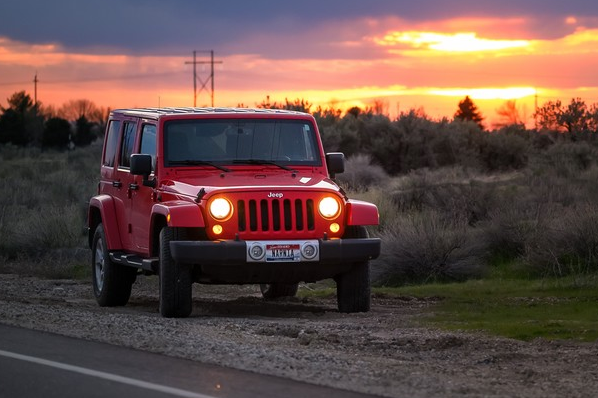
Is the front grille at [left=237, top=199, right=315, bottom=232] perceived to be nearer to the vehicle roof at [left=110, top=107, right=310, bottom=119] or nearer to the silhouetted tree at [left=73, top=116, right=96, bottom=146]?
the vehicle roof at [left=110, top=107, right=310, bottom=119]

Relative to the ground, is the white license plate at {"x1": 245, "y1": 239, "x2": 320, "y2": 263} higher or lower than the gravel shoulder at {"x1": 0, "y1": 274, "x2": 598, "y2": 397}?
higher

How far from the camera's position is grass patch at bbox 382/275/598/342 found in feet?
44.5

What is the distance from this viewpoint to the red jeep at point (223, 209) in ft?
45.6

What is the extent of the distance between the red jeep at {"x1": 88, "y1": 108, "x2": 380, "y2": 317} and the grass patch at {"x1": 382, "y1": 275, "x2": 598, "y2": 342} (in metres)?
1.39

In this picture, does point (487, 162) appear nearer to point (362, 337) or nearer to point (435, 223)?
point (435, 223)

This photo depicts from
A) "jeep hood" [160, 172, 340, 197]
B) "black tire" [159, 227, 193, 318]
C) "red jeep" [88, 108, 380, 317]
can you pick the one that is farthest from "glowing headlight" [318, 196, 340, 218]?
"black tire" [159, 227, 193, 318]

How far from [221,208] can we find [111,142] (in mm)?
3939

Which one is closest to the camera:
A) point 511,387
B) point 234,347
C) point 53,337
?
point 511,387

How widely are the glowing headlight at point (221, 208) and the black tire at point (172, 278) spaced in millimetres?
454

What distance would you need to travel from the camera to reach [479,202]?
2839 cm

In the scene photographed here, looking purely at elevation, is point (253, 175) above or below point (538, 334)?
above

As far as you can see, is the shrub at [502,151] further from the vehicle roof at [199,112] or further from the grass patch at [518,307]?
the vehicle roof at [199,112]

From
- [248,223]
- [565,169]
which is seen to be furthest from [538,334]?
[565,169]

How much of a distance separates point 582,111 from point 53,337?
41.6 m
